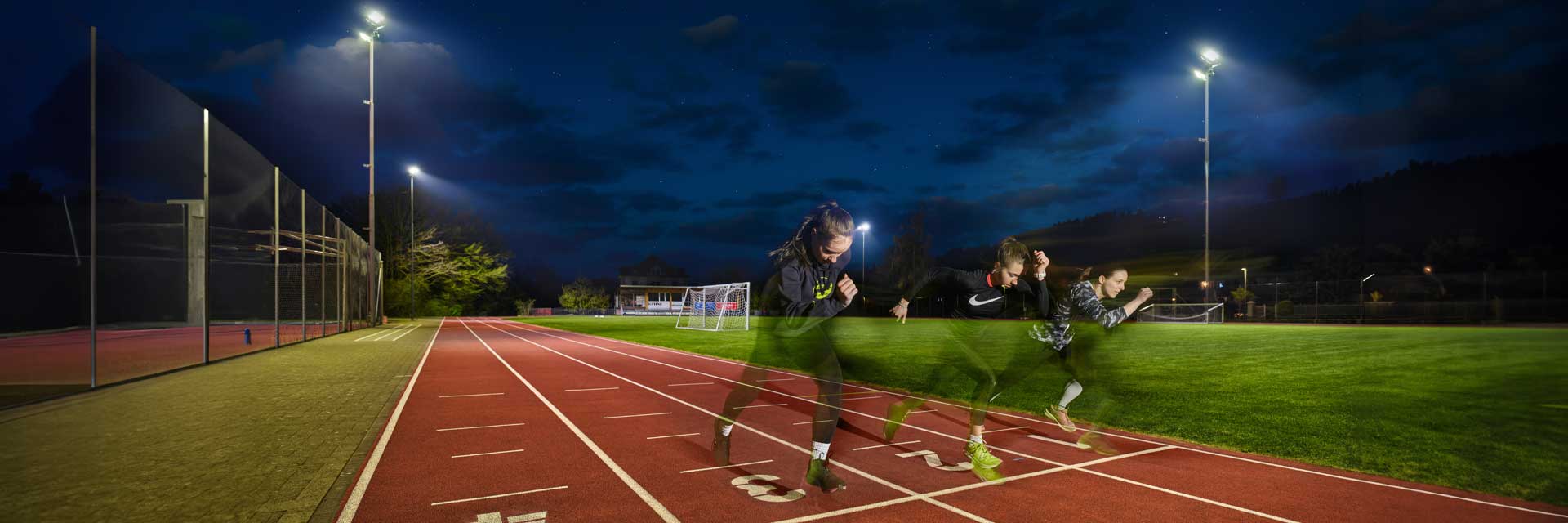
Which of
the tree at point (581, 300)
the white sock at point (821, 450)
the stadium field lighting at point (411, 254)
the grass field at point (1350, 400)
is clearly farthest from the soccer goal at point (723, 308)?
the tree at point (581, 300)

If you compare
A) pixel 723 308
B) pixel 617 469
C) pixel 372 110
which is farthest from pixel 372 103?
pixel 617 469

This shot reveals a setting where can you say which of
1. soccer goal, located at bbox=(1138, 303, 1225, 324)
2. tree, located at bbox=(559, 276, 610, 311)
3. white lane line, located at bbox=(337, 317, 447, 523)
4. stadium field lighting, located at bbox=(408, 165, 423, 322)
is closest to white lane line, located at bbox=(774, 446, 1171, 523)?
white lane line, located at bbox=(337, 317, 447, 523)

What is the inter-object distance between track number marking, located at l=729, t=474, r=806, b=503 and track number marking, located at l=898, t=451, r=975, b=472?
1296mm

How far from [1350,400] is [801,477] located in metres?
8.22

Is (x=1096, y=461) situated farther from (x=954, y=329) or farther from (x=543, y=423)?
(x=543, y=423)

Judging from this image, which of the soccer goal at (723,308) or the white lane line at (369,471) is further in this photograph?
the soccer goal at (723,308)

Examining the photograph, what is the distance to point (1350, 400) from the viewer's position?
29.6 ft

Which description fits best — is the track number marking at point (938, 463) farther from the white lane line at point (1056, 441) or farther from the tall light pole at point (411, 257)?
the tall light pole at point (411, 257)

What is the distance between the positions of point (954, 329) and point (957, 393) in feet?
14.6

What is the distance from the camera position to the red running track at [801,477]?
14.5 ft

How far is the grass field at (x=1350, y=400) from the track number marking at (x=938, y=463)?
264 cm

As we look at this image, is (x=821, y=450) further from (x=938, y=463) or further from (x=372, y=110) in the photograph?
(x=372, y=110)

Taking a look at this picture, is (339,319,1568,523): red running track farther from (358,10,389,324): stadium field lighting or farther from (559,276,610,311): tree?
(559,276,610,311): tree

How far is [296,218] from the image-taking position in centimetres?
1841
